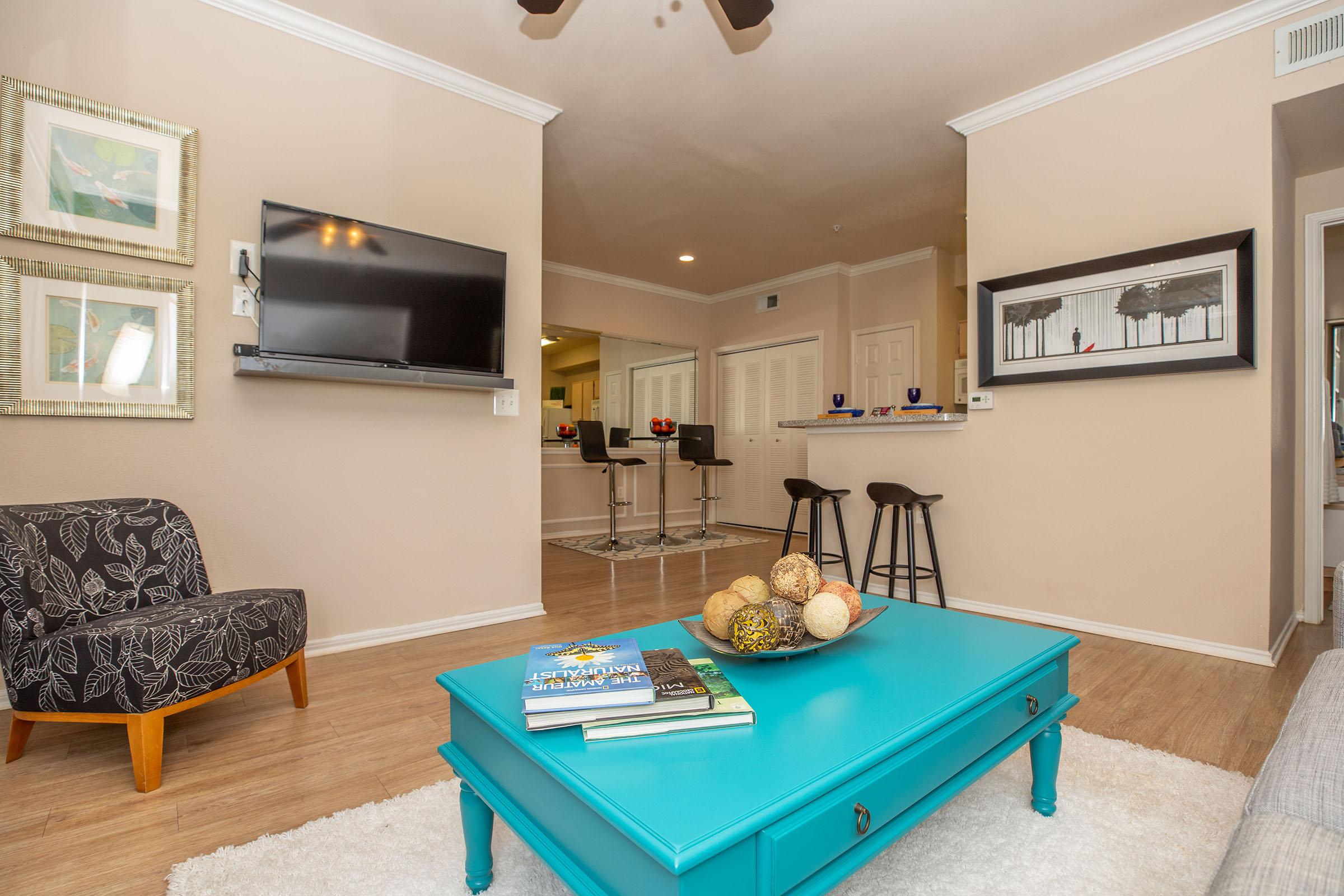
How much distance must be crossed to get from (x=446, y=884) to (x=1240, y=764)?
2.05 m

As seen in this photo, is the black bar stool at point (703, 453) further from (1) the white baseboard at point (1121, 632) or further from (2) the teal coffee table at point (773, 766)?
(2) the teal coffee table at point (773, 766)

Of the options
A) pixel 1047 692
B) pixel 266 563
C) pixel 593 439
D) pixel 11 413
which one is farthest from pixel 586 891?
pixel 593 439

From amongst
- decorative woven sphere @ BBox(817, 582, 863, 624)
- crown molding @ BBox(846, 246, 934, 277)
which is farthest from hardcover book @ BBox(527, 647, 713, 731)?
crown molding @ BBox(846, 246, 934, 277)

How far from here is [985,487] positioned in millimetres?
3381

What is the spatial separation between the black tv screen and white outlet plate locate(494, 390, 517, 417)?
0.12 m

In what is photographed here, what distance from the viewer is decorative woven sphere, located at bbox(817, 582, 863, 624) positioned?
55.1 inches

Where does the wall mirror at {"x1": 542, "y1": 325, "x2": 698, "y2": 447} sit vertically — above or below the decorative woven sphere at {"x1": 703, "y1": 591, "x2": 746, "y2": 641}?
above

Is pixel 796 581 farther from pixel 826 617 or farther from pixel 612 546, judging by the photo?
pixel 612 546

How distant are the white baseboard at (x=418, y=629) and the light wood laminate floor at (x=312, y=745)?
60 mm

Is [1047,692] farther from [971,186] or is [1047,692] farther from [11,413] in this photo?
[11,413]

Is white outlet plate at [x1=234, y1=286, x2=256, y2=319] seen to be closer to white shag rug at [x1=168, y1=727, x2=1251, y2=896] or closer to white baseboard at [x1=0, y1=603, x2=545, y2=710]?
white baseboard at [x1=0, y1=603, x2=545, y2=710]

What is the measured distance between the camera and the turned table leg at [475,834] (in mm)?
1224

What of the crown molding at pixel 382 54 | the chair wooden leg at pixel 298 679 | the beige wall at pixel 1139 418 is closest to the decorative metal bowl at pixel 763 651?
the chair wooden leg at pixel 298 679

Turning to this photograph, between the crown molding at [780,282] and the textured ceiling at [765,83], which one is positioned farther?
the crown molding at [780,282]
